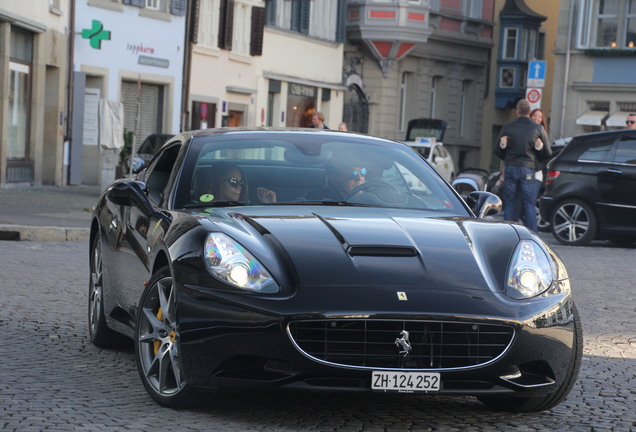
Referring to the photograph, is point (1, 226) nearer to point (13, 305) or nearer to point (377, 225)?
point (13, 305)

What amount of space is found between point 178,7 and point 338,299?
33448 millimetres

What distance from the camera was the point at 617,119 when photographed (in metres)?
45.1

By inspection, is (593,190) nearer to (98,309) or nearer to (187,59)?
(98,309)

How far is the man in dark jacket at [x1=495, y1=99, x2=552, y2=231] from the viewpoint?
1812 centimetres

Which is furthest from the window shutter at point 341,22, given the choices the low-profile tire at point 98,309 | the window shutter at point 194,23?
the low-profile tire at point 98,309

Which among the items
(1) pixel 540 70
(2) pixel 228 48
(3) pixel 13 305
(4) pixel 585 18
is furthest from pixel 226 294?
(4) pixel 585 18

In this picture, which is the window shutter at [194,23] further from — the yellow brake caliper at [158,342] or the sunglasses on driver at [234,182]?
the yellow brake caliper at [158,342]

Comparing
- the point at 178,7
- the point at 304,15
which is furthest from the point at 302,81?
the point at 178,7

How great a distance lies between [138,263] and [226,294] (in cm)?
136

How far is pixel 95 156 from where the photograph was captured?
35.3 m

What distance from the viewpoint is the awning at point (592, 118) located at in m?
45.3

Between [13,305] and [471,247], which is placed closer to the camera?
[471,247]

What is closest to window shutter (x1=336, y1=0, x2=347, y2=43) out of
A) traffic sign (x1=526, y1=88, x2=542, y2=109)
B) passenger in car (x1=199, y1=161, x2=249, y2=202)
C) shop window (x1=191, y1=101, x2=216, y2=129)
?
shop window (x1=191, y1=101, x2=216, y2=129)

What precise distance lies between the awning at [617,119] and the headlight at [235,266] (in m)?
40.2
